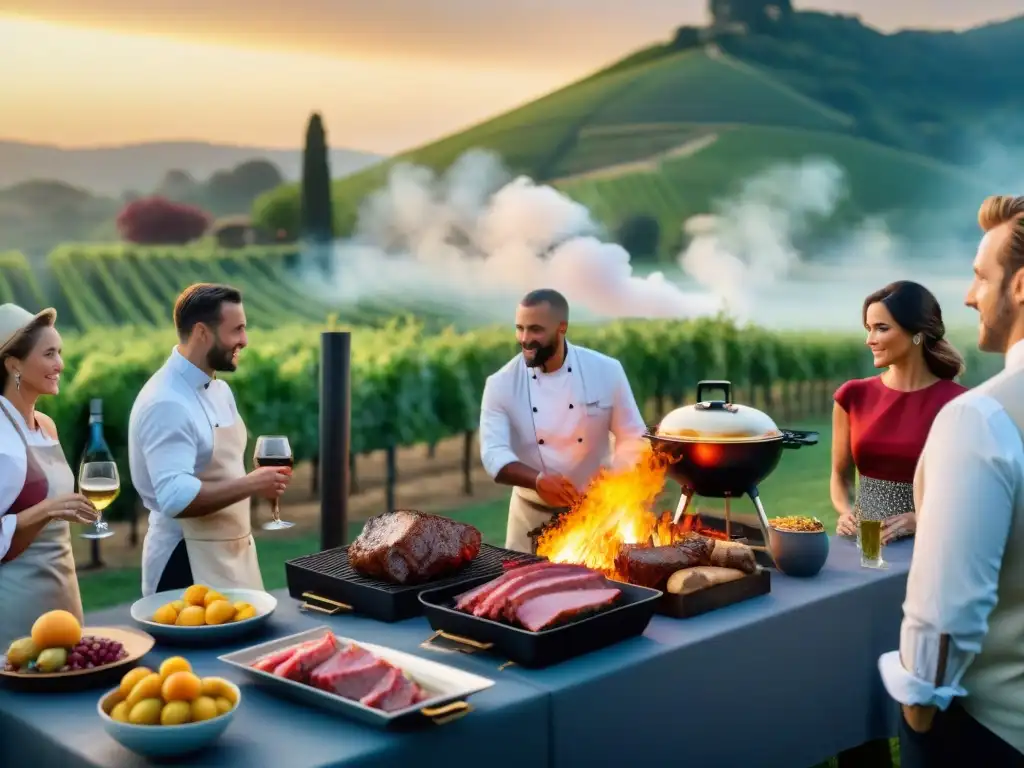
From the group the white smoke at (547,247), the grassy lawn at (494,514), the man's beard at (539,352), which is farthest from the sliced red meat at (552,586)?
the white smoke at (547,247)

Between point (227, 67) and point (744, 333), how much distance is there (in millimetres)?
8494

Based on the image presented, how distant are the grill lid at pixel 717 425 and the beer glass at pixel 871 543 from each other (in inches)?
16.1

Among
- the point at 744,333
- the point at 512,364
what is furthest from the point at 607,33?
the point at 512,364

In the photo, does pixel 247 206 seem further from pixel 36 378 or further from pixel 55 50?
pixel 36 378

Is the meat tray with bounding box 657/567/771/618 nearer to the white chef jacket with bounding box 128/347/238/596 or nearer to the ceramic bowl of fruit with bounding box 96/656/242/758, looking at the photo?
the ceramic bowl of fruit with bounding box 96/656/242/758

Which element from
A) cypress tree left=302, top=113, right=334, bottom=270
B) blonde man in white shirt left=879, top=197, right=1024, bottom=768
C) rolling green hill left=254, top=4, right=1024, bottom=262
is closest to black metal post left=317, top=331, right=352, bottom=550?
blonde man in white shirt left=879, top=197, right=1024, bottom=768

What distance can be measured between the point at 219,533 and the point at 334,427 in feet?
3.34

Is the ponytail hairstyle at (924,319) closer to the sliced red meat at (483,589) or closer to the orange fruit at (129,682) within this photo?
the sliced red meat at (483,589)

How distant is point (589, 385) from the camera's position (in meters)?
4.46

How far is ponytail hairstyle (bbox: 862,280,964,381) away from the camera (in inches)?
149

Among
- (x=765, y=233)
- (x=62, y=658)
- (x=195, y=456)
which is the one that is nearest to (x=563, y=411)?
(x=195, y=456)

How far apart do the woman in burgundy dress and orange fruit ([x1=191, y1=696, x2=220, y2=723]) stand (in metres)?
2.57

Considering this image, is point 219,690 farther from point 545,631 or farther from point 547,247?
point 547,247

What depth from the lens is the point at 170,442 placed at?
3.44 meters
